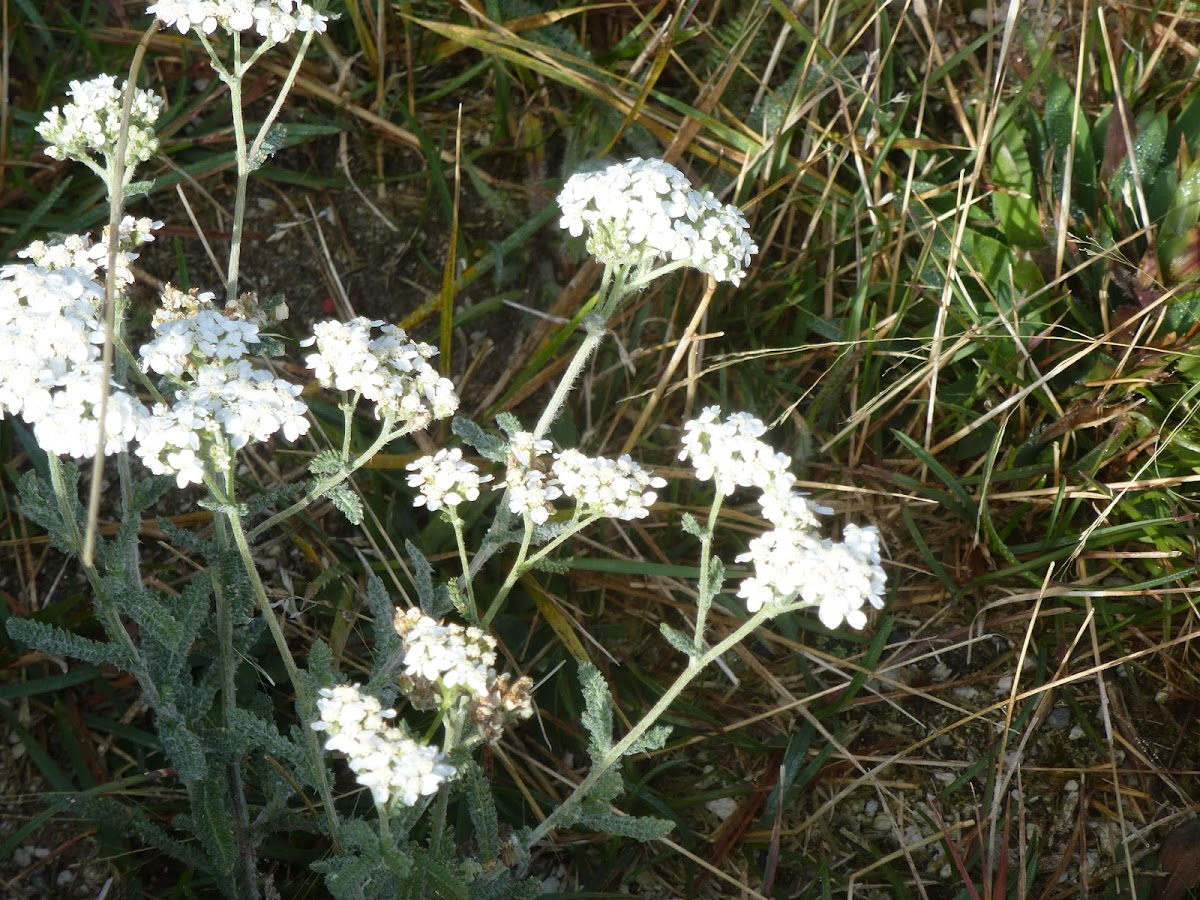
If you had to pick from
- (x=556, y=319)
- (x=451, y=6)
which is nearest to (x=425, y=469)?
(x=556, y=319)

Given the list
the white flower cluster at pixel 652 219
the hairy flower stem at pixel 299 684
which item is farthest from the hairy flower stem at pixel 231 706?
the white flower cluster at pixel 652 219

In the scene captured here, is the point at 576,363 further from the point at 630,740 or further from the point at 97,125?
the point at 97,125

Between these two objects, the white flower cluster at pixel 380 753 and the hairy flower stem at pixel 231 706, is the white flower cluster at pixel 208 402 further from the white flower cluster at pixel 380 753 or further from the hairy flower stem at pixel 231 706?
the white flower cluster at pixel 380 753

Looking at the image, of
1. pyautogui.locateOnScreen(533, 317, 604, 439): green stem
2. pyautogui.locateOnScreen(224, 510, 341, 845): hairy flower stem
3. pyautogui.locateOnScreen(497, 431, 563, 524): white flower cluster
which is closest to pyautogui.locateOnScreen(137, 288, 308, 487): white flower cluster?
pyautogui.locateOnScreen(224, 510, 341, 845): hairy flower stem

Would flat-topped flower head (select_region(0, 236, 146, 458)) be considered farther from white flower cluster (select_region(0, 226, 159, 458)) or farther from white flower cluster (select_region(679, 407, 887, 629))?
white flower cluster (select_region(679, 407, 887, 629))

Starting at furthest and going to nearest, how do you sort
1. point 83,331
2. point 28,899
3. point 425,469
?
point 28,899 → point 425,469 → point 83,331

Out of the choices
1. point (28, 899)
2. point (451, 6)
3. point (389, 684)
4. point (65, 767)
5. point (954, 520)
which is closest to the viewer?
point (389, 684)

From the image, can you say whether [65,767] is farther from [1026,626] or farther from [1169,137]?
[1169,137]
